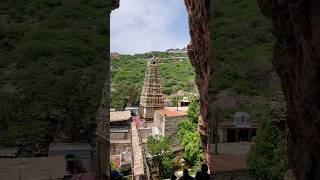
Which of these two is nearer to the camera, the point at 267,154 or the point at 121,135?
the point at 267,154

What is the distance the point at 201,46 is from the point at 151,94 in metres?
23.3

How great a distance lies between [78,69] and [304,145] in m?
5.59

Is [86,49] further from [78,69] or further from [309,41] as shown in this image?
[309,41]

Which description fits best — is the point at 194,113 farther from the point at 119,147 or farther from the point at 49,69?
the point at 49,69

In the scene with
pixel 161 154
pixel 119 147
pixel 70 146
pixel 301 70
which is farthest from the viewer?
pixel 119 147

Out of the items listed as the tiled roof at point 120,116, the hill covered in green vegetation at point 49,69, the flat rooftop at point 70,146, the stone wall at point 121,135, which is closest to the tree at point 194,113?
the stone wall at point 121,135

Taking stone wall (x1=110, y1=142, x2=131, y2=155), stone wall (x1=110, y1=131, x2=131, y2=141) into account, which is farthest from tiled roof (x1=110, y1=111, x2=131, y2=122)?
stone wall (x1=110, y1=142, x2=131, y2=155)

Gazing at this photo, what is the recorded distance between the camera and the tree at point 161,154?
26.0 m

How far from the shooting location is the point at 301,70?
224 inches

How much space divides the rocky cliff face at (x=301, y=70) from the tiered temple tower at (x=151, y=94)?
30610 millimetres

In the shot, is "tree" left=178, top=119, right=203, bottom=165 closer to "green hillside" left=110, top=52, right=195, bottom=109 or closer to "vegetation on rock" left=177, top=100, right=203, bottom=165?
"vegetation on rock" left=177, top=100, right=203, bottom=165

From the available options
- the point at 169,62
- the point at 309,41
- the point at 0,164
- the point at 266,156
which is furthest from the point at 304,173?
the point at 169,62

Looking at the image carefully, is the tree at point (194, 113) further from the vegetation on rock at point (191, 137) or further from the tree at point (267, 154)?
the tree at point (267, 154)


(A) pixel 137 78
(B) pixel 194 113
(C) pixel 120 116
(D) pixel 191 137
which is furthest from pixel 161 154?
(A) pixel 137 78
